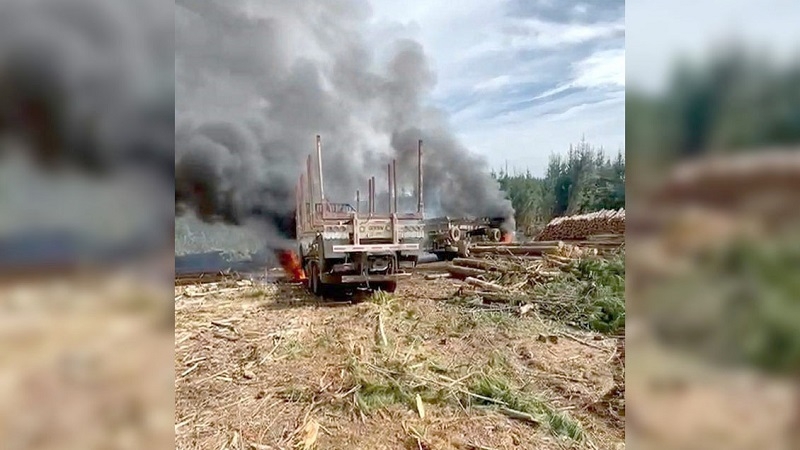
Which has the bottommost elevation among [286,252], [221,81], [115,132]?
[286,252]

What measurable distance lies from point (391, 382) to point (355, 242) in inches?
83.3

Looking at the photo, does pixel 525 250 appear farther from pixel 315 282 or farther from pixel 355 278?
pixel 315 282

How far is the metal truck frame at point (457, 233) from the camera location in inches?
298

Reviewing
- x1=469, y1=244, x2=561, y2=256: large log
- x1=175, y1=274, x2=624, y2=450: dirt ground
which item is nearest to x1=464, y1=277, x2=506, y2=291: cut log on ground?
x1=175, y1=274, x2=624, y2=450: dirt ground

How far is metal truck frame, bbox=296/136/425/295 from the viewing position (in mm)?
4320

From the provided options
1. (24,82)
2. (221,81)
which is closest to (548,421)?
(24,82)

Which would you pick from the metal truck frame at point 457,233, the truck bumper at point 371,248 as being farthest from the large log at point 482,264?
the truck bumper at point 371,248

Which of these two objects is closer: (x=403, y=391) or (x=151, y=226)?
(x=151, y=226)

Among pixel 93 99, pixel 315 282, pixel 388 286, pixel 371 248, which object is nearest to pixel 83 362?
pixel 93 99

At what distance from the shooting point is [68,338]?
0.51 m

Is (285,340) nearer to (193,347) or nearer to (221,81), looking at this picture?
(193,347)

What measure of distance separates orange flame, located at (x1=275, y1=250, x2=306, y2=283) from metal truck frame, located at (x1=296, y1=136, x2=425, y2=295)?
2.46ft

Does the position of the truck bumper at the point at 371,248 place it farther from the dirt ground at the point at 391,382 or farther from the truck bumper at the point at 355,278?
the dirt ground at the point at 391,382

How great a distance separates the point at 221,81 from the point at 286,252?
9.44 ft
